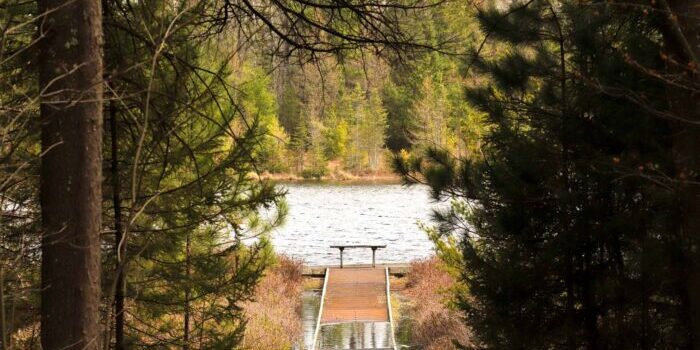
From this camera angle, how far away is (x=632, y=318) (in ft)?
19.7

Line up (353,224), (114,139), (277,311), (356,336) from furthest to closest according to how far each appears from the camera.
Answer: (353,224) → (277,311) → (356,336) → (114,139)

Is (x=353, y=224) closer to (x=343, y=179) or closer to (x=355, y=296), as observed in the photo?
(x=355, y=296)

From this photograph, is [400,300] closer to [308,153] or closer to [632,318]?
[632,318]

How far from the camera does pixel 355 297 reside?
15.4m

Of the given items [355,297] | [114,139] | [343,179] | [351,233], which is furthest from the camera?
[343,179]

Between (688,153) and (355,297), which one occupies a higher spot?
(688,153)

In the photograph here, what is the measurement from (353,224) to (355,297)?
13.1m

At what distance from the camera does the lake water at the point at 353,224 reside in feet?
74.0

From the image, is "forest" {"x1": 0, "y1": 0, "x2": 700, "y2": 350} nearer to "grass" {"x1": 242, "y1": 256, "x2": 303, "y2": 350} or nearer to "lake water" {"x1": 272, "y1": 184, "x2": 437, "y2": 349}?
"grass" {"x1": 242, "y1": 256, "x2": 303, "y2": 350}

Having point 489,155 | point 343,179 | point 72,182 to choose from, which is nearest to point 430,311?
point 489,155

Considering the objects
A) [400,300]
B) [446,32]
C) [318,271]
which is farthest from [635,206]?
[318,271]

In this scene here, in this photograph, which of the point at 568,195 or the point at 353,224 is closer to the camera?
the point at 568,195

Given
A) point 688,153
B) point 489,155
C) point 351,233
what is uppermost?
point 489,155

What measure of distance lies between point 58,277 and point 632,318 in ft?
15.1
